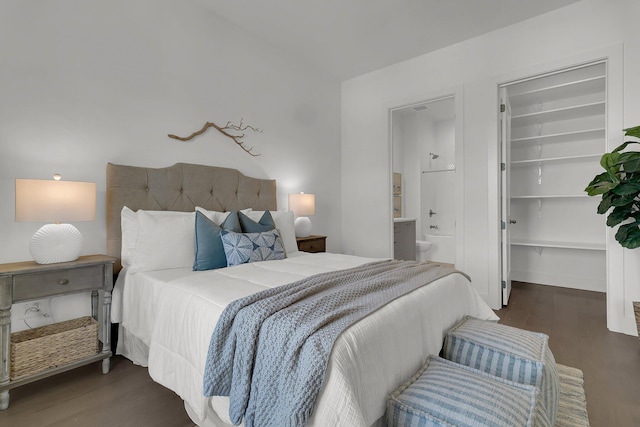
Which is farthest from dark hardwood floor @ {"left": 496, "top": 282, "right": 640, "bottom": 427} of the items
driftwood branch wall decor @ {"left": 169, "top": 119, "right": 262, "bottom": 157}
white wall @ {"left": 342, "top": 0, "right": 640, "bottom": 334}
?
driftwood branch wall decor @ {"left": 169, "top": 119, "right": 262, "bottom": 157}

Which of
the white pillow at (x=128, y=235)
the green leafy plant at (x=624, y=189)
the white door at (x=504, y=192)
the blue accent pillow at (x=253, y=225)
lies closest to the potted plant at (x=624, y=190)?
the green leafy plant at (x=624, y=189)

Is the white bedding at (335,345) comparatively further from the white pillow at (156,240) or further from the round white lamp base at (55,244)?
the round white lamp base at (55,244)

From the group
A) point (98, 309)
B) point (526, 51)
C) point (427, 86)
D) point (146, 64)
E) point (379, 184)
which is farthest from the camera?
point (379, 184)

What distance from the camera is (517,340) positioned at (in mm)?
1608

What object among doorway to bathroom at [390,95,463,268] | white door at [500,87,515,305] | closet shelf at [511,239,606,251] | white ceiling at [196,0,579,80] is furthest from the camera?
doorway to bathroom at [390,95,463,268]

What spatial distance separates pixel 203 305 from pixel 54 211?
3.83 feet

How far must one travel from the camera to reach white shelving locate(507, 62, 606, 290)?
13.3ft

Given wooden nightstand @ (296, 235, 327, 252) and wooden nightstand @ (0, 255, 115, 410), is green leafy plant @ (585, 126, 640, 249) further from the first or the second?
wooden nightstand @ (0, 255, 115, 410)

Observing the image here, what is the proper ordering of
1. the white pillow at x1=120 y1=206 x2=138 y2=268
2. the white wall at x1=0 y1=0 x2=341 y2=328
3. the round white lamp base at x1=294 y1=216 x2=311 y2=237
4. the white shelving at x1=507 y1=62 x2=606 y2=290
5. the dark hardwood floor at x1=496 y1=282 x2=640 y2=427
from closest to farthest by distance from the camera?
the dark hardwood floor at x1=496 y1=282 x2=640 y2=427, the white wall at x1=0 y1=0 x2=341 y2=328, the white pillow at x1=120 y1=206 x2=138 y2=268, the round white lamp base at x1=294 y1=216 x2=311 y2=237, the white shelving at x1=507 y1=62 x2=606 y2=290

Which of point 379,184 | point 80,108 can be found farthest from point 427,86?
point 80,108

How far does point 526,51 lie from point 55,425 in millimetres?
4669

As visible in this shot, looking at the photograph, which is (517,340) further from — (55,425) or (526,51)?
(526,51)

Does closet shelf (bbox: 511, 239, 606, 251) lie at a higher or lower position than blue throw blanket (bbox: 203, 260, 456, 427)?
higher

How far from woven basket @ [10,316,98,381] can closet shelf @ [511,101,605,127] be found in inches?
193
